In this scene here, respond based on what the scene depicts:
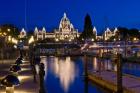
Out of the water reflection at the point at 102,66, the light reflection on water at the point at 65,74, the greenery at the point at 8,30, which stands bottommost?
the light reflection on water at the point at 65,74

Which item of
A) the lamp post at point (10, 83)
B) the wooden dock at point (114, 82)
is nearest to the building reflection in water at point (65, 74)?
the wooden dock at point (114, 82)

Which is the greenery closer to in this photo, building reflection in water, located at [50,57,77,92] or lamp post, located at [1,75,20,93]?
building reflection in water, located at [50,57,77,92]

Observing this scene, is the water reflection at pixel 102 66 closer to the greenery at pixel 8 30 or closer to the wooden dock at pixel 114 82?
the wooden dock at pixel 114 82

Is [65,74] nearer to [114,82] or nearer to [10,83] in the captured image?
[114,82]

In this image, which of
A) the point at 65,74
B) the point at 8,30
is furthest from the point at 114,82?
the point at 8,30

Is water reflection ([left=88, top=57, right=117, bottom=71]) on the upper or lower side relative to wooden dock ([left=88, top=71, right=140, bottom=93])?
upper

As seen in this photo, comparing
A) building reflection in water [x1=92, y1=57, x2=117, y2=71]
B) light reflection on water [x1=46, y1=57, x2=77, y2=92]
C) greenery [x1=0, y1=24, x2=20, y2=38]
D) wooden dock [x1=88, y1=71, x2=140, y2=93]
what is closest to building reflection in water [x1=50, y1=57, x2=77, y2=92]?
light reflection on water [x1=46, y1=57, x2=77, y2=92]

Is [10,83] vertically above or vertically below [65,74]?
above

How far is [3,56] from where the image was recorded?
6281 cm

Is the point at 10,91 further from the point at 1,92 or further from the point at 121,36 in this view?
the point at 121,36

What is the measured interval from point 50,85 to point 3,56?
29.5 metres

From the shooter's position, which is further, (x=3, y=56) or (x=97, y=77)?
(x=3, y=56)

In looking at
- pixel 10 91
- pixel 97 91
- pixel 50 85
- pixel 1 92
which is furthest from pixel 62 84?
pixel 10 91

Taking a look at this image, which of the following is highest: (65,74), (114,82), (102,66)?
(102,66)
